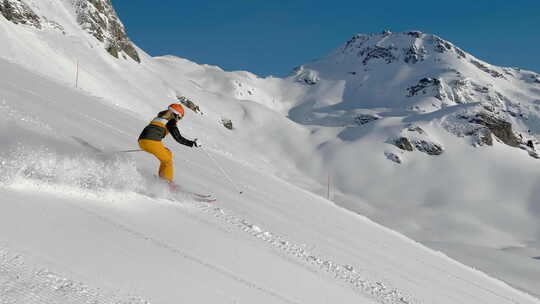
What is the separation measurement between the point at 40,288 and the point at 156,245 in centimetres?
182

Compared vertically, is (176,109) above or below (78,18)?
below

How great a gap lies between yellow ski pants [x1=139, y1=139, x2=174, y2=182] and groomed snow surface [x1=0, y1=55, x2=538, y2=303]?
2.39 ft

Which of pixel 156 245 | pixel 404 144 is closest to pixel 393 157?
pixel 404 144

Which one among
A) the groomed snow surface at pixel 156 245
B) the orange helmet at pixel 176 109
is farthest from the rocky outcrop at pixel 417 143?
the orange helmet at pixel 176 109

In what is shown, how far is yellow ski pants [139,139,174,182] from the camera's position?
8688 mm

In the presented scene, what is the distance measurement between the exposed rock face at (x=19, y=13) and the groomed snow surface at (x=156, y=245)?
49.0 m

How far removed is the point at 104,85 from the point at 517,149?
340 ft

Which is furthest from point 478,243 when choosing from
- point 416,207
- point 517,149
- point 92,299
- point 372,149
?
point 92,299

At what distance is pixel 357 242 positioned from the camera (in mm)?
11656

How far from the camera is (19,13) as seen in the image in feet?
179

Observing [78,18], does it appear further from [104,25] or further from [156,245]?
[156,245]

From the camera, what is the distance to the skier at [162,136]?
28.5 ft

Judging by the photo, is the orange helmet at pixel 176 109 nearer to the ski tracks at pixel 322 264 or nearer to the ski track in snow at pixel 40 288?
the ski tracks at pixel 322 264

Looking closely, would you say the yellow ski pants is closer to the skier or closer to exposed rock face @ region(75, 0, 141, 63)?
the skier
